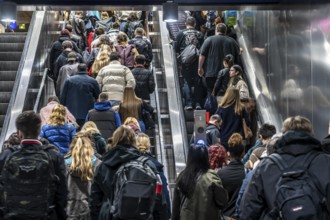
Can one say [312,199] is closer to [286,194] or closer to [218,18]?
[286,194]

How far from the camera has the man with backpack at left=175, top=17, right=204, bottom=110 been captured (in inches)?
696

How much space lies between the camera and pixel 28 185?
841cm

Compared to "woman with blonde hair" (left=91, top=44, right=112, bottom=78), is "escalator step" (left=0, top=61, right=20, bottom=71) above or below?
above

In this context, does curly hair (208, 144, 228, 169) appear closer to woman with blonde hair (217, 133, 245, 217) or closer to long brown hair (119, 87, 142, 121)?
woman with blonde hair (217, 133, 245, 217)

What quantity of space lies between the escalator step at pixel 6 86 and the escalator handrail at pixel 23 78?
0.64 meters

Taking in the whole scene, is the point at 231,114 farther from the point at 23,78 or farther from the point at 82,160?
the point at 82,160

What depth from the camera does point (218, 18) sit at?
800 inches

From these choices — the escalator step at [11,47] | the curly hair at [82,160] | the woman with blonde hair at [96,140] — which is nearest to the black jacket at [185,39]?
the escalator step at [11,47]

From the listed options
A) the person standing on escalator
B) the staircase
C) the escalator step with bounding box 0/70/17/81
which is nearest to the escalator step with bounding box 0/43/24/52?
the staircase

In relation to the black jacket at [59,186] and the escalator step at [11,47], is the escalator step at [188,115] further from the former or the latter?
the black jacket at [59,186]

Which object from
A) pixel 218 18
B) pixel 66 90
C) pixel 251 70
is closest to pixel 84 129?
pixel 66 90

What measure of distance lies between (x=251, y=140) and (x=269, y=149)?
6977 millimetres

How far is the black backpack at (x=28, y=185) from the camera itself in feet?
27.6

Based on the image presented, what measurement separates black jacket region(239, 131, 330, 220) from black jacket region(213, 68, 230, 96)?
9.10 meters
